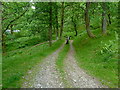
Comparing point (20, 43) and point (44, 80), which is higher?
point (20, 43)

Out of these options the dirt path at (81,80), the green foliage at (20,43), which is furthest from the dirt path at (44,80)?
the green foliage at (20,43)

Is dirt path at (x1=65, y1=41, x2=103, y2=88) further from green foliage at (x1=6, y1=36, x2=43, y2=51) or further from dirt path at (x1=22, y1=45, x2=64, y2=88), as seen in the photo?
green foliage at (x1=6, y1=36, x2=43, y2=51)

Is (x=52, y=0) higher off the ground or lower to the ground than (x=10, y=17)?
higher

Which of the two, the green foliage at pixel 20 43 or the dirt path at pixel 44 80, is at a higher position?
the green foliage at pixel 20 43

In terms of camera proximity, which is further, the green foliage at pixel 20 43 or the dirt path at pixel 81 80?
the green foliage at pixel 20 43

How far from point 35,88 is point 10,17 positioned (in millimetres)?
8683

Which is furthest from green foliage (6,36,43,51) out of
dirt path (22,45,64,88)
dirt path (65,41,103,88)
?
dirt path (65,41,103,88)

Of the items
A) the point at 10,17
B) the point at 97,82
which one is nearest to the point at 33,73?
the point at 97,82

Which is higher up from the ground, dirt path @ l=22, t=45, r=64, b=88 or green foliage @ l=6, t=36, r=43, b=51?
green foliage @ l=6, t=36, r=43, b=51

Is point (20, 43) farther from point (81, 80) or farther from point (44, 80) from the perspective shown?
point (81, 80)

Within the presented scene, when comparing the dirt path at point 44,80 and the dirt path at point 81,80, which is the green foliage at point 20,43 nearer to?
the dirt path at point 44,80

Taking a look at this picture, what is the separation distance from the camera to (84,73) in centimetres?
1075

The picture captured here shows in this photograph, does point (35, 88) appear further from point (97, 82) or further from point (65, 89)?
point (97, 82)

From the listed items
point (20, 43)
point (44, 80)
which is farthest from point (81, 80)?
point (20, 43)
